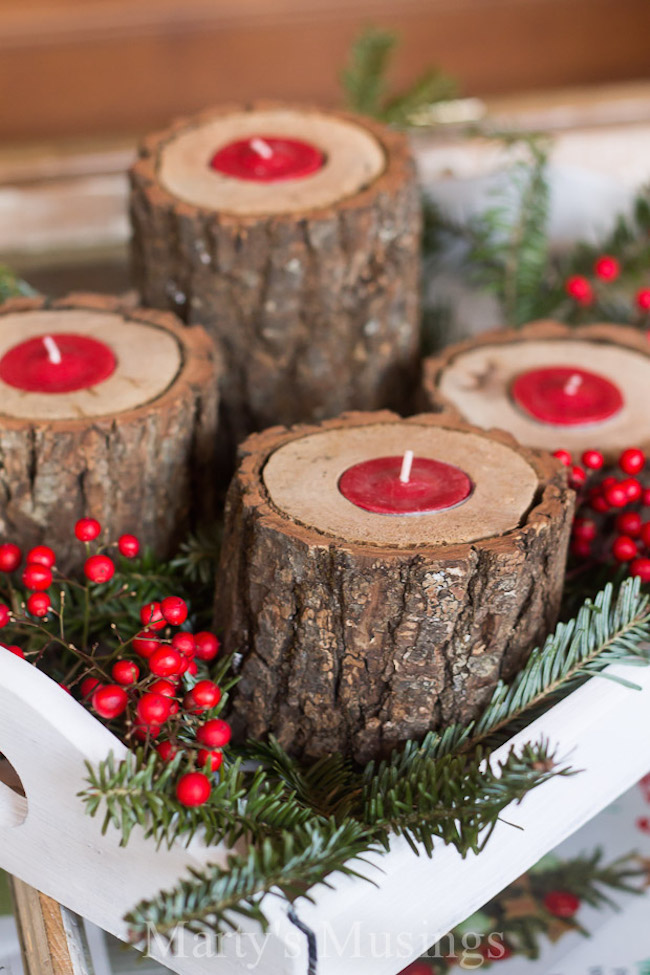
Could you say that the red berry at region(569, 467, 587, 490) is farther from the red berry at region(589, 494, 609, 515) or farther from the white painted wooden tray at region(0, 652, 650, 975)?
the white painted wooden tray at region(0, 652, 650, 975)

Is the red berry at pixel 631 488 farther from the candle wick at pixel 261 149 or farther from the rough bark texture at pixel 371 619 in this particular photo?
the candle wick at pixel 261 149

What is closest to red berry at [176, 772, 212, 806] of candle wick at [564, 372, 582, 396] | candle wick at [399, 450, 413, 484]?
candle wick at [399, 450, 413, 484]

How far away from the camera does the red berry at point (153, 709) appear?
57 cm

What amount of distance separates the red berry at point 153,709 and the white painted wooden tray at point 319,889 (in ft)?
0.09

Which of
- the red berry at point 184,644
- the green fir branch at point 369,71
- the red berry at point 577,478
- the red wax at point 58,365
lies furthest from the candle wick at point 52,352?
the green fir branch at point 369,71

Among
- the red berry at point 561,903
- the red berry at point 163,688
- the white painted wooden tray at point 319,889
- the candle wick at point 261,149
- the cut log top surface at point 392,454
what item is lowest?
the red berry at point 561,903

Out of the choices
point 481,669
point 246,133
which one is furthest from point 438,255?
point 481,669

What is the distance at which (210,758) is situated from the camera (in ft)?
1.86

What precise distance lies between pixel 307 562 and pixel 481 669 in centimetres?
13

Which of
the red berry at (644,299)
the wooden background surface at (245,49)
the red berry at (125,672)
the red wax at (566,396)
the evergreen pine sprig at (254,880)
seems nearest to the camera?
the evergreen pine sprig at (254,880)

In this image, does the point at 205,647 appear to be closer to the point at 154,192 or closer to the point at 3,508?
the point at 3,508

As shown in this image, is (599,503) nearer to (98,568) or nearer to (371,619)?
(371,619)

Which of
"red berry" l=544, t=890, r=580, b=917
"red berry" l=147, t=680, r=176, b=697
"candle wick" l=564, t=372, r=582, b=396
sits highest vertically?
"candle wick" l=564, t=372, r=582, b=396

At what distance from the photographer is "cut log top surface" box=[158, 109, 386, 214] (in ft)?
2.89
